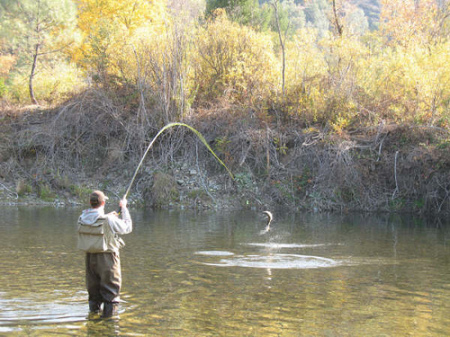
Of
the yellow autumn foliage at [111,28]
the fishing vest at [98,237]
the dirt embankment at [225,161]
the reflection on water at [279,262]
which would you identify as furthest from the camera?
the yellow autumn foliage at [111,28]

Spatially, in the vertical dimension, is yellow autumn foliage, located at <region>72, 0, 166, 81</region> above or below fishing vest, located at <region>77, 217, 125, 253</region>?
above

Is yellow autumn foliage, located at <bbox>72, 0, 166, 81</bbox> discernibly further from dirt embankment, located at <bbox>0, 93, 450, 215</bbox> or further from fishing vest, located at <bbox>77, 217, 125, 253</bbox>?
fishing vest, located at <bbox>77, 217, 125, 253</bbox>

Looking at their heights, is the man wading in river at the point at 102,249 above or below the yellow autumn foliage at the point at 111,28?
below

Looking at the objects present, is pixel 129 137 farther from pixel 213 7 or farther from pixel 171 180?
pixel 213 7

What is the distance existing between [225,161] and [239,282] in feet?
57.3

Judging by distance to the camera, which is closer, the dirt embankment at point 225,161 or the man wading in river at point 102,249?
the man wading in river at point 102,249

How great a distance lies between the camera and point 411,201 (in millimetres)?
25297

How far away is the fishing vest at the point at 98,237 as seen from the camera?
8.38 metres

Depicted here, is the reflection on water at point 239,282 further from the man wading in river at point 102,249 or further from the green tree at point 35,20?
the green tree at point 35,20

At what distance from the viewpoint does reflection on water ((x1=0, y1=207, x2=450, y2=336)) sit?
27.1 feet

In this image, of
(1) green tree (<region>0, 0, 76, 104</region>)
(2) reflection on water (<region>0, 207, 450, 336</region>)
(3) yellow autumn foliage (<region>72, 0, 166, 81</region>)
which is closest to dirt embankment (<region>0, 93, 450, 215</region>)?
(3) yellow autumn foliage (<region>72, 0, 166, 81</region>)

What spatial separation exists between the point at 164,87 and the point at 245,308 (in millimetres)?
20512

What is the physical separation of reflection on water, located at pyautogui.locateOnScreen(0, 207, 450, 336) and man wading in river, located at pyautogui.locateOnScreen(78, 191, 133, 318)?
38cm

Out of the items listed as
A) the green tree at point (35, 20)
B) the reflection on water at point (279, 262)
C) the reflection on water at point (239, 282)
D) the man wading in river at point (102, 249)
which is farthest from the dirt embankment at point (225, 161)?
the man wading in river at point (102, 249)
